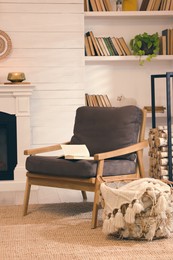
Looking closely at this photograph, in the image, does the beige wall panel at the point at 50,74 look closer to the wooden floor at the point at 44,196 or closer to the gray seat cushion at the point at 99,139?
the wooden floor at the point at 44,196

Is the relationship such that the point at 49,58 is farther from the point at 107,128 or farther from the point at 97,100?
the point at 107,128

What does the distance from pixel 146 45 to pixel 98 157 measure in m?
2.81

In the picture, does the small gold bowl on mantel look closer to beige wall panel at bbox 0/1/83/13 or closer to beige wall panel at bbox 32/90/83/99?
beige wall panel at bbox 32/90/83/99

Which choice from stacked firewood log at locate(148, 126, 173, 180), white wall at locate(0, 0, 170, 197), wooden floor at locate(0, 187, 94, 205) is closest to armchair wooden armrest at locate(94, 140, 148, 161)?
stacked firewood log at locate(148, 126, 173, 180)

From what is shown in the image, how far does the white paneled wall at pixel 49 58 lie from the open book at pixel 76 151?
1766mm

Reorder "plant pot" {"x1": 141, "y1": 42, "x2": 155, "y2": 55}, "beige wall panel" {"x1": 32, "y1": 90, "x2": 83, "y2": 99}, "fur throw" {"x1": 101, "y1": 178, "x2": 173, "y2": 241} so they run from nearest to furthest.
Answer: "fur throw" {"x1": 101, "y1": 178, "x2": 173, "y2": 241} → "beige wall panel" {"x1": 32, "y1": 90, "x2": 83, "y2": 99} → "plant pot" {"x1": 141, "y1": 42, "x2": 155, "y2": 55}

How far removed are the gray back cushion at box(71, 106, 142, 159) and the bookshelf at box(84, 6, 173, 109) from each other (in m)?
1.85

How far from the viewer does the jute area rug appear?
12.6 feet

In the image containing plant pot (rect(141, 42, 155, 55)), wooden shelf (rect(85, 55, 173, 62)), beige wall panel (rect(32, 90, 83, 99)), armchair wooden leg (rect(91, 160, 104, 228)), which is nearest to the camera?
armchair wooden leg (rect(91, 160, 104, 228))

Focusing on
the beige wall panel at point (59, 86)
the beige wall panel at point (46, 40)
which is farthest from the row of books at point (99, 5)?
the beige wall panel at point (59, 86)

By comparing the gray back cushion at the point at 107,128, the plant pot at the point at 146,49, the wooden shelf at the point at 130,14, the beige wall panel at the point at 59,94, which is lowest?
the gray back cushion at the point at 107,128

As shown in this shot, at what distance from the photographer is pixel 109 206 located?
167 inches

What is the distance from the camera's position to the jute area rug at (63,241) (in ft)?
12.6

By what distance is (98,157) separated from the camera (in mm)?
4641
